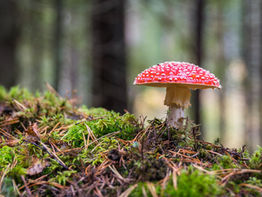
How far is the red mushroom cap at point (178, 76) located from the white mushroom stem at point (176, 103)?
25cm

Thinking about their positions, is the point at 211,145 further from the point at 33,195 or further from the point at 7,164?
the point at 7,164

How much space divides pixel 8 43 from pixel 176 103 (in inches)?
228

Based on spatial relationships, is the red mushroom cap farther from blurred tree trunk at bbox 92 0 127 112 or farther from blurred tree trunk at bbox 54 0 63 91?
blurred tree trunk at bbox 54 0 63 91

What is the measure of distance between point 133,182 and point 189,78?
36.1 inches

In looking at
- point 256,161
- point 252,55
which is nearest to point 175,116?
point 256,161

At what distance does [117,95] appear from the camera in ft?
18.0

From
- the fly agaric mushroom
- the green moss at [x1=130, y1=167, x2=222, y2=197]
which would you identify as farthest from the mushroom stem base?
the green moss at [x1=130, y1=167, x2=222, y2=197]

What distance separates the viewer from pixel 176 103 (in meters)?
2.09

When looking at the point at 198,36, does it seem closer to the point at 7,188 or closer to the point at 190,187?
the point at 190,187

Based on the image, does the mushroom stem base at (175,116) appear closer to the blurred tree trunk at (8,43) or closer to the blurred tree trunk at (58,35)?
the blurred tree trunk at (58,35)

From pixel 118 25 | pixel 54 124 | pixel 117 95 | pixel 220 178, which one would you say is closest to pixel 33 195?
pixel 54 124

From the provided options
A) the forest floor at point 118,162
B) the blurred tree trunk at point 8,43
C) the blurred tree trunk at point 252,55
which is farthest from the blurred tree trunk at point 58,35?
the blurred tree trunk at point 252,55

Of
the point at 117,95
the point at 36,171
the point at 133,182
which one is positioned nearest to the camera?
the point at 133,182

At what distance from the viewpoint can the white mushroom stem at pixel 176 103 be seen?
6.82 ft
